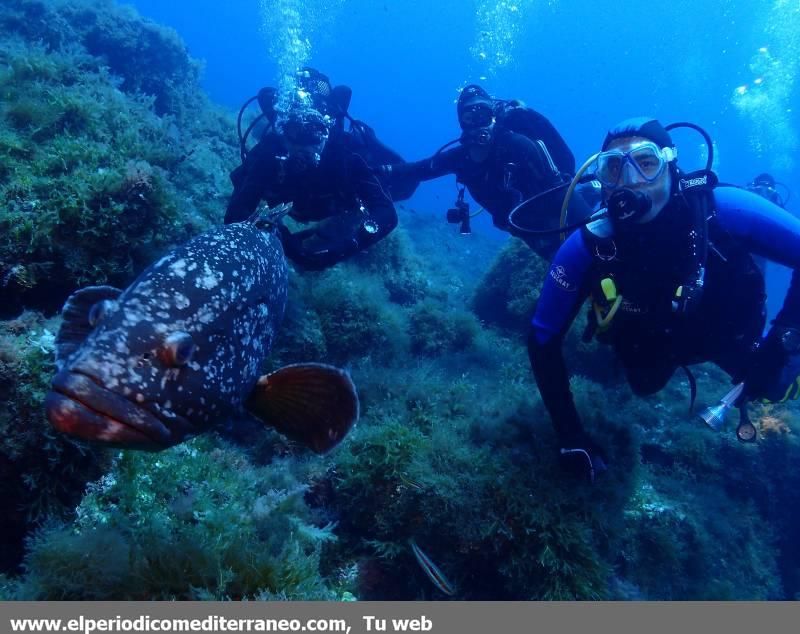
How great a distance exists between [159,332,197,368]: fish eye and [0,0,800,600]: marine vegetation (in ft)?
4.18

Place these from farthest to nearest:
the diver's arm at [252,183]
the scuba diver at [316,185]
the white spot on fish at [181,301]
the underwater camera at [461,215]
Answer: the underwater camera at [461,215] → the scuba diver at [316,185] → the diver's arm at [252,183] → the white spot on fish at [181,301]

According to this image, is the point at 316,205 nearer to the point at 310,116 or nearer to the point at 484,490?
the point at 310,116

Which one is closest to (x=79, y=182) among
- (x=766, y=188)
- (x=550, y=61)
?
(x=766, y=188)

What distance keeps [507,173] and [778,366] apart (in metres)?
5.71

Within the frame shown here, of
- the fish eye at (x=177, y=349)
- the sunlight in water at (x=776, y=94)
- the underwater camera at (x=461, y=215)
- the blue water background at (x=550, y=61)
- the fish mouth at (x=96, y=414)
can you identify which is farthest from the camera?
the blue water background at (x=550, y=61)

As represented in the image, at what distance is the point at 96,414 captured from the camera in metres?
1.98

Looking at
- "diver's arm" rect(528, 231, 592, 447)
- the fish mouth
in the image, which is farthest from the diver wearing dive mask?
the fish mouth

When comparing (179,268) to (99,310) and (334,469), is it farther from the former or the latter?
(334,469)

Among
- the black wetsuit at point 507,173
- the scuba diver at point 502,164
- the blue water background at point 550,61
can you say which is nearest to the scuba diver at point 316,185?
the scuba diver at point 502,164

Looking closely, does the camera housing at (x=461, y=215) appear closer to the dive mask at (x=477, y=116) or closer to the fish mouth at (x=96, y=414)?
the dive mask at (x=477, y=116)

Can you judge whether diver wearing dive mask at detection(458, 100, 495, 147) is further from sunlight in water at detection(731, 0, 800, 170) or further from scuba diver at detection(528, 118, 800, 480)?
sunlight in water at detection(731, 0, 800, 170)

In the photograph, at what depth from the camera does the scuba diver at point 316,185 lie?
6.39 metres

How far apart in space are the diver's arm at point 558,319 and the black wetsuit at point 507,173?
13.0 feet

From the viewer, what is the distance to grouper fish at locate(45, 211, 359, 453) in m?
2.05
